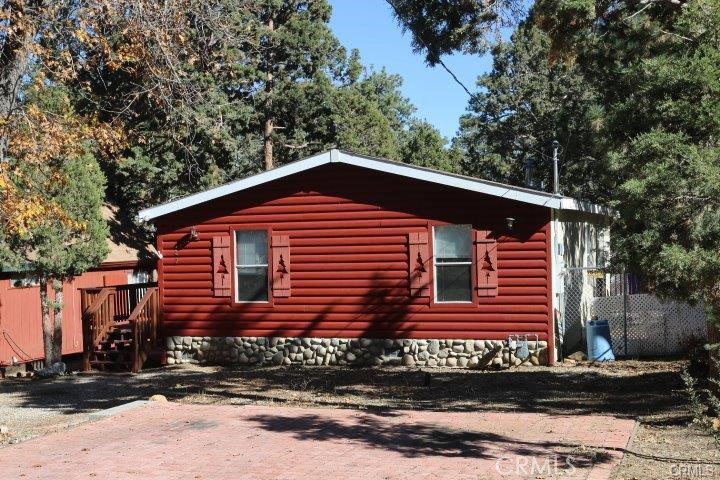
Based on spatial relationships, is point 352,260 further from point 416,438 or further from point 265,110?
point 265,110

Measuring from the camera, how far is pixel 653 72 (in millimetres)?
9805

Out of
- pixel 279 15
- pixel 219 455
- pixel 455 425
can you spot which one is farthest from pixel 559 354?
pixel 279 15

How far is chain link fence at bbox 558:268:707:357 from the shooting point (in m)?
16.5

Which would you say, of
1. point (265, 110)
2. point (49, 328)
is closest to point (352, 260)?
point (49, 328)

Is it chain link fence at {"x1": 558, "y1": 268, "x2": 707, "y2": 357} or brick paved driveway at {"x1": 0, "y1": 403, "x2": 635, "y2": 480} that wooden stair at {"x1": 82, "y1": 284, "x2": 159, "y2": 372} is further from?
chain link fence at {"x1": 558, "y1": 268, "x2": 707, "y2": 357}

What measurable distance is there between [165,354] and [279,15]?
51.5 feet

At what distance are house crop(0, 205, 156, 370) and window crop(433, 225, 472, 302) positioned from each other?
7.63m

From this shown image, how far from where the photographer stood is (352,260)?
17.3 m

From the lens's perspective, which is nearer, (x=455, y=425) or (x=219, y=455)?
(x=219, y=455)

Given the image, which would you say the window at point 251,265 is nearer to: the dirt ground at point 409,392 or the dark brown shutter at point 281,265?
the dark brown shutter at point 281,265

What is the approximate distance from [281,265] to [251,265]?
708mm

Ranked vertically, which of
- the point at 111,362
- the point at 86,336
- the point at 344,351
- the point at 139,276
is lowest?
the point at 111,362

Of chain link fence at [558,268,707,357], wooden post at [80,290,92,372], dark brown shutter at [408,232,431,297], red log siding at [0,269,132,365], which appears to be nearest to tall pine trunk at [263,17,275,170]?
red log siding at [0,269,132,365]

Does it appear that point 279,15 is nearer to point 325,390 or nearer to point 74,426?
point 325,390
